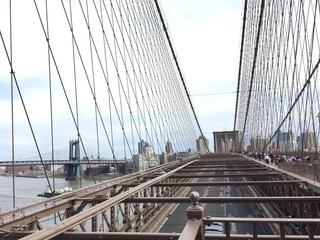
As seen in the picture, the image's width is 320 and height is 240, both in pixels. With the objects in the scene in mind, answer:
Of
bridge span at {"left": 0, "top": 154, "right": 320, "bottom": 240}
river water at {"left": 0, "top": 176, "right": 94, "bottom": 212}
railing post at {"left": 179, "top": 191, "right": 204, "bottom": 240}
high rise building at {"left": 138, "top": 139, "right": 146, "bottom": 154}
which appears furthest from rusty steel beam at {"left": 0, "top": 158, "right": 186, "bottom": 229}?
high rise building at {"left": 138, "top": 139, "right": 146, "bottom": 154}

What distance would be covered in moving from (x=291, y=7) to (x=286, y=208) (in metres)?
8.54

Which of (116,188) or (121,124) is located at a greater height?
(121,124)

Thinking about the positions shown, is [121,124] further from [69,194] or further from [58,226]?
[58,226]

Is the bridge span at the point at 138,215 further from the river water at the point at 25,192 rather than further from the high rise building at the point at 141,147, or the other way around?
the river water at the point at 25,192

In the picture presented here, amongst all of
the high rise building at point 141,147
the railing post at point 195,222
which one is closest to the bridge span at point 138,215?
the railing post at point 195,222

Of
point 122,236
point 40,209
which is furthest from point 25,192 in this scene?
point 122,236

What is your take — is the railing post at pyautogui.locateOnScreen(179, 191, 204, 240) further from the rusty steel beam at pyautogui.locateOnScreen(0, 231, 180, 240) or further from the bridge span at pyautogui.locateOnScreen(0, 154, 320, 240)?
the rusty steel beam at pyautogui.locateOnScreen(0, 231, 180, 240)

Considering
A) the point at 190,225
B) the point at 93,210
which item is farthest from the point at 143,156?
the point at 190,225

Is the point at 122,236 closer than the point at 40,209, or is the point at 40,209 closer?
the point at 122,236

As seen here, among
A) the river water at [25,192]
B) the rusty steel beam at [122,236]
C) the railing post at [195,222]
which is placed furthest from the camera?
the river water at [25,192]

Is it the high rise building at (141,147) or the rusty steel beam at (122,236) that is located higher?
the high rise building at (141,147)

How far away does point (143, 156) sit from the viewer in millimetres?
16422

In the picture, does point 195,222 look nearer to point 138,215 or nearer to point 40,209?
point 40,209

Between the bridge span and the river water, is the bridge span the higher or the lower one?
the higher one
